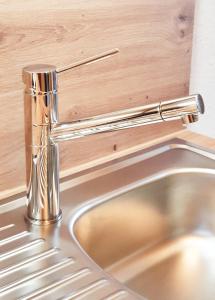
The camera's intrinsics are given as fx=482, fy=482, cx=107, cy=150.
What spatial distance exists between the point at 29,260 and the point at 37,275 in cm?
4

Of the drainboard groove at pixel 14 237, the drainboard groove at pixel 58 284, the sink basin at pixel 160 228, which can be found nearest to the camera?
the drainboard groove at pixel 58 284

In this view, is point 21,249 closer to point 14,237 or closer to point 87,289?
point 14,237

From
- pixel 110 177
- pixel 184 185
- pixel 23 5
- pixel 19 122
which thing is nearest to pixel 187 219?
pixel 184 185

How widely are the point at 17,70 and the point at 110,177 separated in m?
0.29

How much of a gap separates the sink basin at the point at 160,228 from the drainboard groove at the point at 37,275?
8 cm

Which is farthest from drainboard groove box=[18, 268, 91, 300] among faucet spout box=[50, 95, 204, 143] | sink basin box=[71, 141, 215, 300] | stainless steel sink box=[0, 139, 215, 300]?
faucet spout box=[50, 95, 204, 143]

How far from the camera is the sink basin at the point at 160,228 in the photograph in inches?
34.6

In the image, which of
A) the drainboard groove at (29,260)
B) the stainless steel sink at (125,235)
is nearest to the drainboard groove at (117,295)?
the stainless steel sink at (125,235)

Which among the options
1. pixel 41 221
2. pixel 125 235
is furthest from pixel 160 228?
pixel 41 221

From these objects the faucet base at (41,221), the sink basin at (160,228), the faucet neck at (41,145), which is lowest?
the sink basin at (160,228)

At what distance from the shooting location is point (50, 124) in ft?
2.47

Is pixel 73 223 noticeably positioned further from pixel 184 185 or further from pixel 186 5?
pixel 186 5

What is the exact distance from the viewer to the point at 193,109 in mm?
704

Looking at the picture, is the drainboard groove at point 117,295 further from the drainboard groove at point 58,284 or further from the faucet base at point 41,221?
the faucet base at point 41,221
